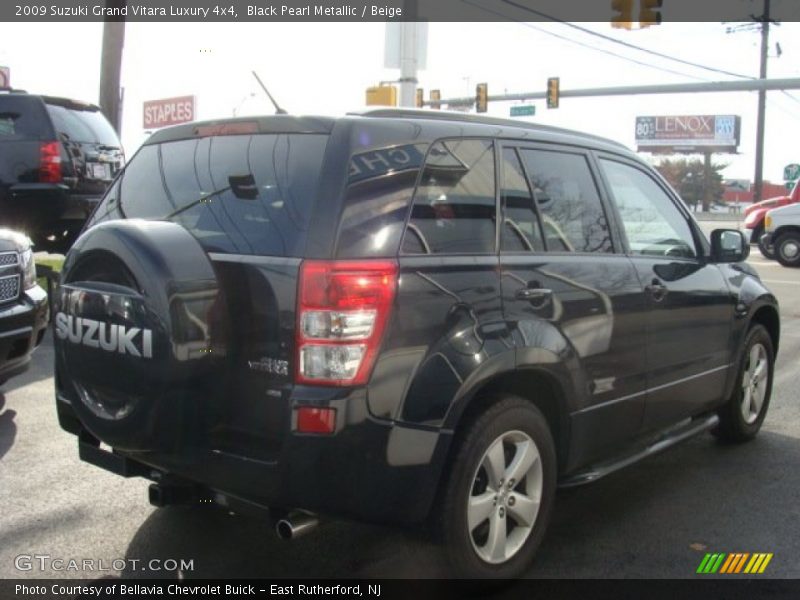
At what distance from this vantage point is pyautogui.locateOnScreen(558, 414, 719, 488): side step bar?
12.2 ft

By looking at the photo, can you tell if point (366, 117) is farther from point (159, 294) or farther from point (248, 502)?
point (248, 502)

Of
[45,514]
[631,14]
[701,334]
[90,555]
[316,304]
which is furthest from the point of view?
[631,14]

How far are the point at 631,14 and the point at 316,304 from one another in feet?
47.0

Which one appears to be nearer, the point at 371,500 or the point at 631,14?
the point at 371,500

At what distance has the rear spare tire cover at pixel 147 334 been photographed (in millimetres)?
2887

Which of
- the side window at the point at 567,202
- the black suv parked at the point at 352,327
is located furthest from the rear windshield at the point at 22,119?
the side window at the point at 567,202

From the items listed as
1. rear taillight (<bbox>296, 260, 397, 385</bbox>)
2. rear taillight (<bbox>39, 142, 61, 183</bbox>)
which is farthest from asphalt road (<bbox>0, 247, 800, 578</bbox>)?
rear taillight (<bbox>39, 142, 61, 183</bbox>)

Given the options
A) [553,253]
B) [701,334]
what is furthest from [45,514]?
[701,334]

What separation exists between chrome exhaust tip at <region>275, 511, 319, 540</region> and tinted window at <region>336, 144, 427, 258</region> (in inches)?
36.4

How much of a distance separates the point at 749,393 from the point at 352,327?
348 cm

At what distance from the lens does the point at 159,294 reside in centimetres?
288

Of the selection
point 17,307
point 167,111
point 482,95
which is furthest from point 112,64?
point 482,95

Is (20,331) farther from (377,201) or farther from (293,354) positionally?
(377,201)

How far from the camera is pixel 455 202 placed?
327 cm
